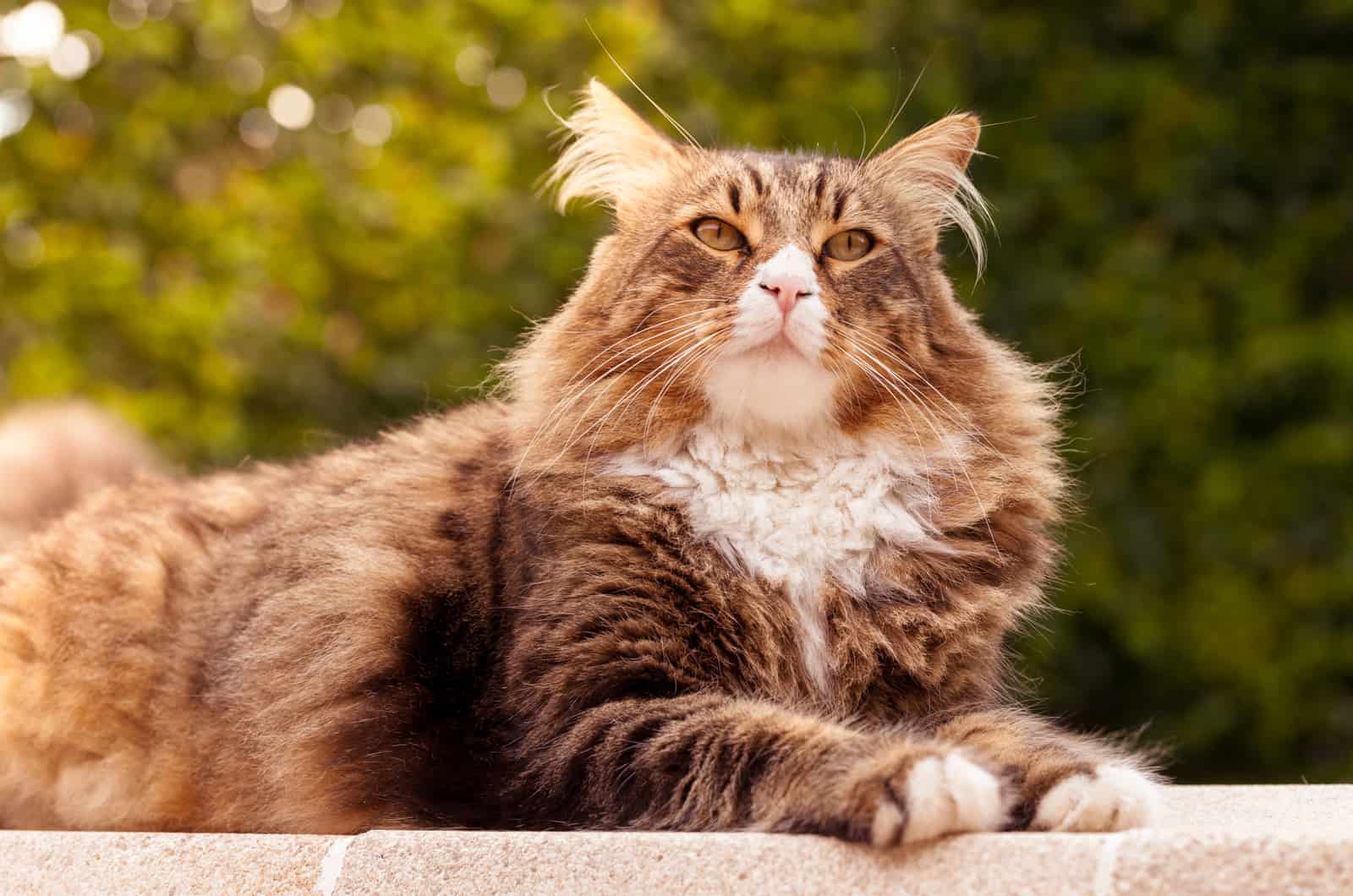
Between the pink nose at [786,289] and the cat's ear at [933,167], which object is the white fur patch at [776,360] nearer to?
the pink nose at [786,289]

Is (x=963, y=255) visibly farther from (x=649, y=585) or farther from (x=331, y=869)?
(x=331, y=869)

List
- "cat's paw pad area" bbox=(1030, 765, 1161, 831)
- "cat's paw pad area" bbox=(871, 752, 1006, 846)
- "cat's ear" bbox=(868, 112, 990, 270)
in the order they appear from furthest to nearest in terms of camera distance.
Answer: "cat's ear" bbox=(868, 112, 990, 270)
"cat's paw pad area" bbox=(1030, 765, 1161, 831)
"cat's paw pad area" bbox=(871, 752, 1006, 846)

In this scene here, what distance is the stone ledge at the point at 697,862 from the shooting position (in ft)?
5.15

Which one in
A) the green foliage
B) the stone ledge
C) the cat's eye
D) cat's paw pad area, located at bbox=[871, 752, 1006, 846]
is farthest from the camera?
the green foliage

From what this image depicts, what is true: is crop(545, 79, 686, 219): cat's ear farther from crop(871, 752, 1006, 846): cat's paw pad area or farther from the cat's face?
crop(871, 752, 1006, 846): cat's paw pad area

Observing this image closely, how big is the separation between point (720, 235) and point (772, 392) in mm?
329

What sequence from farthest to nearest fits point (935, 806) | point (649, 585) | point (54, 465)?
point (54, 465)
point (649, 585)
point (935, 806)

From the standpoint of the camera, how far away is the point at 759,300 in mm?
2289

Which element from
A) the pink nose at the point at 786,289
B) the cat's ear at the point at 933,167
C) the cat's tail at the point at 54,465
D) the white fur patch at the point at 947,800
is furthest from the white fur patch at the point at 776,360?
the cat's tail at the point at 54,465

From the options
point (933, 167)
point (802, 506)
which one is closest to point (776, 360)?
point (802, 506)

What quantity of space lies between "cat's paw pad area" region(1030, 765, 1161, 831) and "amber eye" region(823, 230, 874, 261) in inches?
38.8

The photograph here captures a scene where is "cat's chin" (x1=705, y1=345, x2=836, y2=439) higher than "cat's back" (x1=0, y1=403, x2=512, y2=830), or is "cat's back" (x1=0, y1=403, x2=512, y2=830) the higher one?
"cat's chin" (x1=705, y1=345, x2=836, y2=439)

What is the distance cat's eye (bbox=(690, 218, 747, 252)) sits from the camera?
2486mm

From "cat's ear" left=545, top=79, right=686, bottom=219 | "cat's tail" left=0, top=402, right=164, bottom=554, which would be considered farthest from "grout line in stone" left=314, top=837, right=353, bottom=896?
"cat's tail" left=0, top=402, right=164, bottom=554
